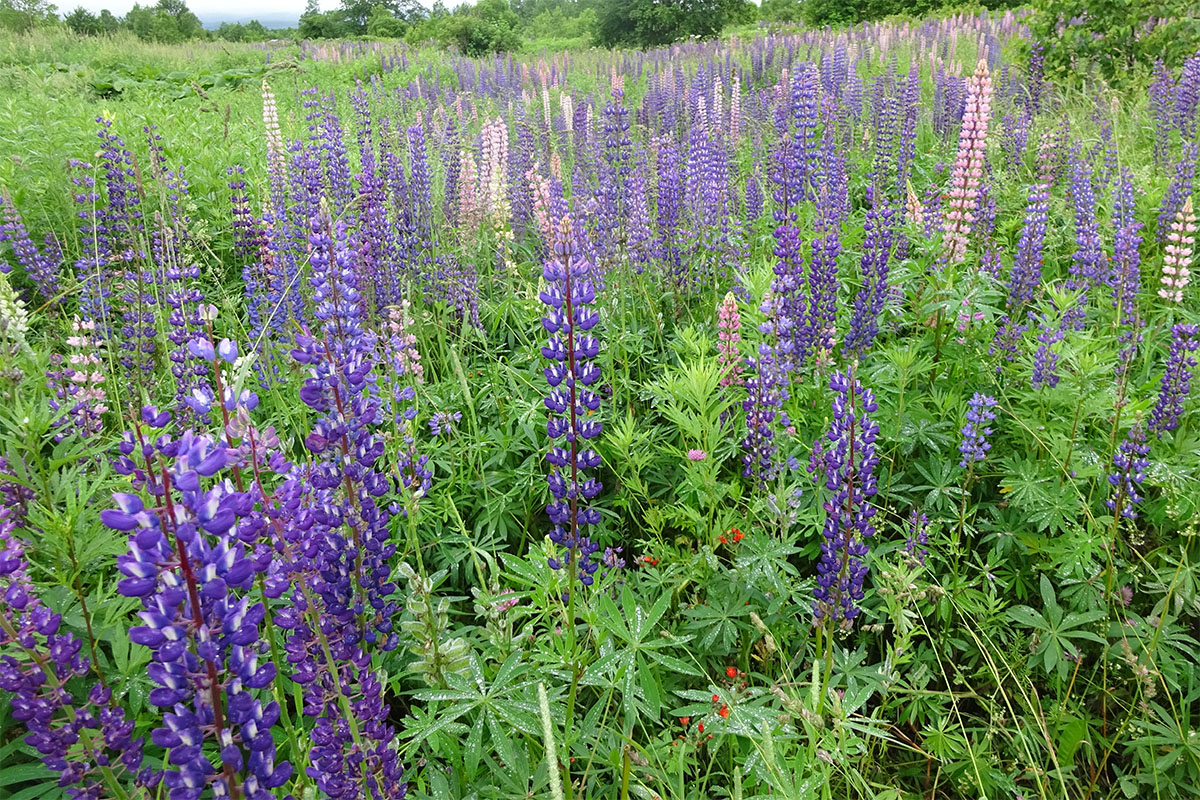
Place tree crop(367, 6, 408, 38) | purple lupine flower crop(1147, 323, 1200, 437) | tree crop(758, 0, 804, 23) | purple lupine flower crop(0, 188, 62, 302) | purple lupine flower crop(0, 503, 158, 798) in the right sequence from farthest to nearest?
tree crop(367, 6, 408, 38), tree crop(758, 0, 804, 23), purple lupine flower crop(0, 188, 62, 302), purple lupine flower crop(1147, 323, 1200, 437), purple lupine flower crop(0, 503, 158, 798)

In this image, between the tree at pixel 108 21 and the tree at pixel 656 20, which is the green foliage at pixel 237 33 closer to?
the tree at pixel 108 21

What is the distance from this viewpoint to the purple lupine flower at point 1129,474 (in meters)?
2.49

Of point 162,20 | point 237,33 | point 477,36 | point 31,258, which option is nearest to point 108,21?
point 162,20

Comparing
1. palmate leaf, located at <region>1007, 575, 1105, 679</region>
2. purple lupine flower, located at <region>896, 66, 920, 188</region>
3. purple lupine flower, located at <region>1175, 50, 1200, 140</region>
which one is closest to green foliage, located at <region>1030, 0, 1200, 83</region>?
purple lupine flower, located at <region>1175, 50, 1200, 140</region>

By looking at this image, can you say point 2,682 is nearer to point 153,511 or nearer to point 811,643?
point 153,511

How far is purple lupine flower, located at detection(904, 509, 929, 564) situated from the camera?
2447mm

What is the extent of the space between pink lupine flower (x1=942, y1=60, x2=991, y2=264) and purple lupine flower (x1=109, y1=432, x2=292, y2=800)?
3369mm

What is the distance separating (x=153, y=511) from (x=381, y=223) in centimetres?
337

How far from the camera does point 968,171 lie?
12.1ft

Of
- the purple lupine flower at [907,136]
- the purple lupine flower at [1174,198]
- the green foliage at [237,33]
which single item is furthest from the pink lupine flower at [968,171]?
the green foliage at [237,33]

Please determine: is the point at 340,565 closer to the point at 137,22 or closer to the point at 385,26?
the point at 385,26

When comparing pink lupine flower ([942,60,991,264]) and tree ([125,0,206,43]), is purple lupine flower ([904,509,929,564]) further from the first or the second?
tree ([125,0,206,43])

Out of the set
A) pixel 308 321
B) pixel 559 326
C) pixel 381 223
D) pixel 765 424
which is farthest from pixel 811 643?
pixel 381 223

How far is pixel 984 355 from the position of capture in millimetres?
3340
